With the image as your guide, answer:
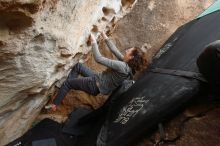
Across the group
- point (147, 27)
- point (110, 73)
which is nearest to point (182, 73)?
point (110, 73)

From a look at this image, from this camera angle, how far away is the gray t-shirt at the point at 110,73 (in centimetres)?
309

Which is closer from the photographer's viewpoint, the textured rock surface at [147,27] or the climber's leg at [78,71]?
the climber's leg at [78,71]

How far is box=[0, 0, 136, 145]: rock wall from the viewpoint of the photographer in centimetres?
195

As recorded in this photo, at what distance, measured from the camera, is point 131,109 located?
3070 millimetres

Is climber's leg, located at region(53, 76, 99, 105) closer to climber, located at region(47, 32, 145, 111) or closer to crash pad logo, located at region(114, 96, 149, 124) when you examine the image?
climber, located at region(47, 32, 145, 111)

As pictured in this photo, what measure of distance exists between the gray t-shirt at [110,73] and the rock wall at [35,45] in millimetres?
245

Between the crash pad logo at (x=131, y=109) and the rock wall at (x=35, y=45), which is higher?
the rock wall at (x=35, y=45)

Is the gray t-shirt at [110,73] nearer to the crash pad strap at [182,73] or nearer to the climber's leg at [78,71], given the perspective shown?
the climber's leg at [78,71]

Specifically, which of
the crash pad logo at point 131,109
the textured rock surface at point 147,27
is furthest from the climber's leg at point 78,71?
the crash pad logo at point 131,109

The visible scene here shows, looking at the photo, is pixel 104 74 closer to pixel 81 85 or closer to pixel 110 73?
pixel 110 73

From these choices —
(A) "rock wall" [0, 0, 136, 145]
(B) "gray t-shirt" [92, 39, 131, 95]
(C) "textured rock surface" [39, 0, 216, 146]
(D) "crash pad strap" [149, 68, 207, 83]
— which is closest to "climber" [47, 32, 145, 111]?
(B) "gray t-shirt" [92, 39, 131, 95]

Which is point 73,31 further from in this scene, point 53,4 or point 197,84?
point 197,84

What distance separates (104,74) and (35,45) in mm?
1162

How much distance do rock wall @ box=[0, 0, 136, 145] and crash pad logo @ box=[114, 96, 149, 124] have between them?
2.60ft
